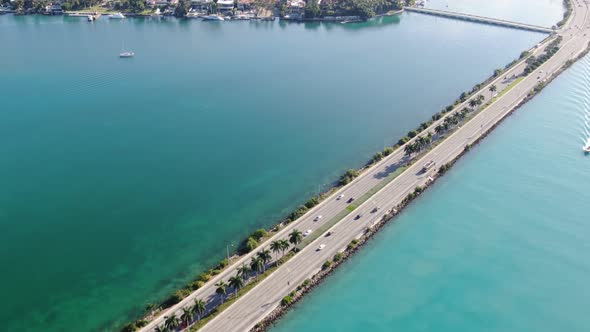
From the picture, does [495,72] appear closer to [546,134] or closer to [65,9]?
[546,134]

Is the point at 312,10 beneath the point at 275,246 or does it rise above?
above

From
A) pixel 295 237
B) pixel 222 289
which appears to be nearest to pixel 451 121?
pixel 295 237

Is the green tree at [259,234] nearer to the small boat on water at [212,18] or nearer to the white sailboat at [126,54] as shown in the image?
the white sailboat at [126,54]

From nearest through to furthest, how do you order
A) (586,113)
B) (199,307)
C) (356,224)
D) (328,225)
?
(199,307), (328,225), (356,224), (586,113)

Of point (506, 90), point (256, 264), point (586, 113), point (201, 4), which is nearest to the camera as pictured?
point (256, 264)

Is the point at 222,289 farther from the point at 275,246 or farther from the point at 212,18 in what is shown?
the point at 212,18

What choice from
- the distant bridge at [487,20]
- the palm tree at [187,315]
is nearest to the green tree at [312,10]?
the distant bridge at [487,20]

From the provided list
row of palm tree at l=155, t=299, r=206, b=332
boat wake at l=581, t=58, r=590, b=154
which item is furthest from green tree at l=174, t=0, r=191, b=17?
row of palm tree at l=155, t=299, r=206, b=332

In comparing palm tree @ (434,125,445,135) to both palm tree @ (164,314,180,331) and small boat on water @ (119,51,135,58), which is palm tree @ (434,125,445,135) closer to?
palm tree @ (164,314,180,331)
